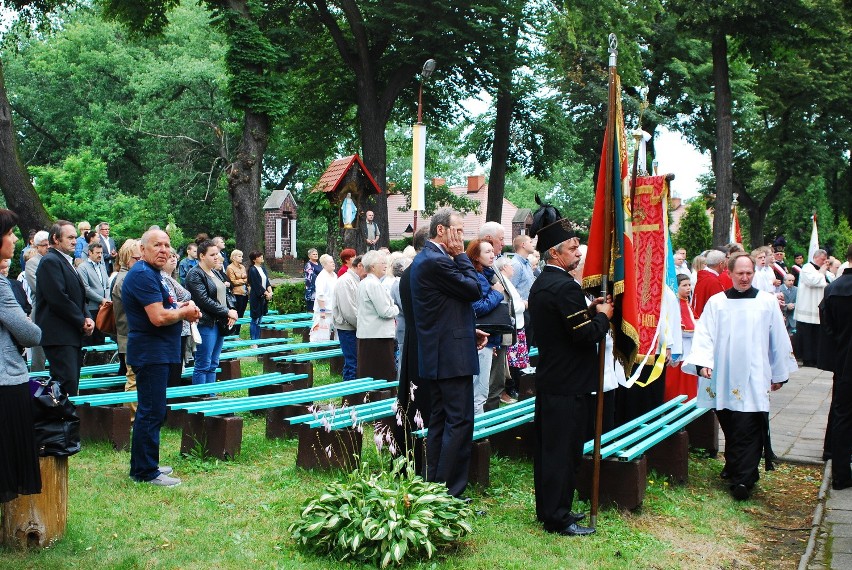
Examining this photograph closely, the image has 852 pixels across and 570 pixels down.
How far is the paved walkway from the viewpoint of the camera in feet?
19.3

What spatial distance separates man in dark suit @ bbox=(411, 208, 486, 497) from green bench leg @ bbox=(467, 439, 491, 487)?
648 mm

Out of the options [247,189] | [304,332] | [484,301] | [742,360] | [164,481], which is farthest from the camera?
[247,189]

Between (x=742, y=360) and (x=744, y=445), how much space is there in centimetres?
70

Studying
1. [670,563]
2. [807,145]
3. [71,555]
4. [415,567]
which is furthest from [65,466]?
[807,145]

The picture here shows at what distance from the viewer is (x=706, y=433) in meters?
8.83

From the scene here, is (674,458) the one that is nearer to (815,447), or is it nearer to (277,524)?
(815,447)

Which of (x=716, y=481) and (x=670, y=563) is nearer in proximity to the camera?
(x=670, y=563)

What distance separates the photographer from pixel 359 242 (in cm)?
1862

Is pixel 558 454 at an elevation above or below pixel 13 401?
below

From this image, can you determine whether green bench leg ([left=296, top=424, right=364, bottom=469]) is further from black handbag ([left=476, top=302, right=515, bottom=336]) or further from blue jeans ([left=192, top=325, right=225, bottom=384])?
blue jeans ([left=192, top=325, right=225, bottom=384])

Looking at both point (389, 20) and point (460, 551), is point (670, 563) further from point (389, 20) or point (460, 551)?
point (389, 20)

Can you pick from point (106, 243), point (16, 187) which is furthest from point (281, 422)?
point (16, 187)

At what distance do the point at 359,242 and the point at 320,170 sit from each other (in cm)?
3121

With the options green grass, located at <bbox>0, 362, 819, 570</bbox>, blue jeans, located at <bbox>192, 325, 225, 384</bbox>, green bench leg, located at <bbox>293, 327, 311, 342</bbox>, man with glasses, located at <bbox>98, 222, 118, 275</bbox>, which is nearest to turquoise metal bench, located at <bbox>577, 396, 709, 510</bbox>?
green grass, located at <bbox>0, 362, 819, 570</bbox>
